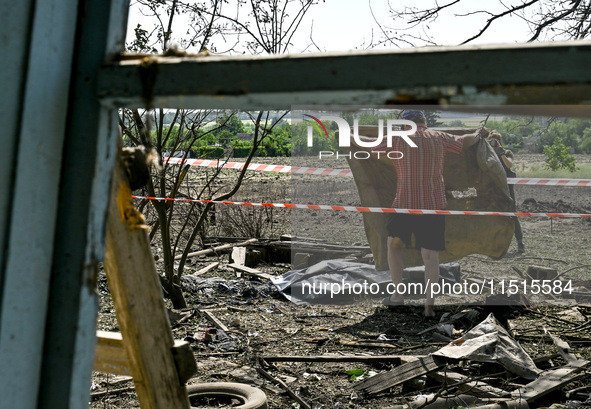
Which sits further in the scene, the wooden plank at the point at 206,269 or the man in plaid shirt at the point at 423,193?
the wooden plank at the point at 206,269

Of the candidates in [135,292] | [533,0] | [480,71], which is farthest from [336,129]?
[480,71]

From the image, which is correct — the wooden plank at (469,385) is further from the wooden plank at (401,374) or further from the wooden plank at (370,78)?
the wooden plank at (370,78)

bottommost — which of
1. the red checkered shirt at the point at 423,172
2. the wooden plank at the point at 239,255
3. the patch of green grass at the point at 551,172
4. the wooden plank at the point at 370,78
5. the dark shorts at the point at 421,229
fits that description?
the wooden plank at the point at 239,255

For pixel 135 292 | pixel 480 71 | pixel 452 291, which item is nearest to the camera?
pixel 480 71

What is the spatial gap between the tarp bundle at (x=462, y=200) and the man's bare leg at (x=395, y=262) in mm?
633

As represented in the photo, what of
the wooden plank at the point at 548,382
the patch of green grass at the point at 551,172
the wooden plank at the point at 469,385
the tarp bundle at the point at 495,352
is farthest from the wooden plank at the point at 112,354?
the patch of green grass at the point at 551,172

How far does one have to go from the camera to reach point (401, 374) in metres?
4.82

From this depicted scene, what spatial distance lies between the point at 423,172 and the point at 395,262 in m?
1.16

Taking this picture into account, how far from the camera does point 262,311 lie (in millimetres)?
7301

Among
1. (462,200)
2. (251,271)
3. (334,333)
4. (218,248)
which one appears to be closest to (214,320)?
(334,333)

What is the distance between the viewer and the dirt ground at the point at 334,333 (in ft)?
15.6

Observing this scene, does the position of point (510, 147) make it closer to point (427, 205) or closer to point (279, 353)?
point (427, 205)

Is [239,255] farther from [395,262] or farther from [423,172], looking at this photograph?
[423,172]

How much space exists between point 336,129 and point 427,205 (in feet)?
6.36
